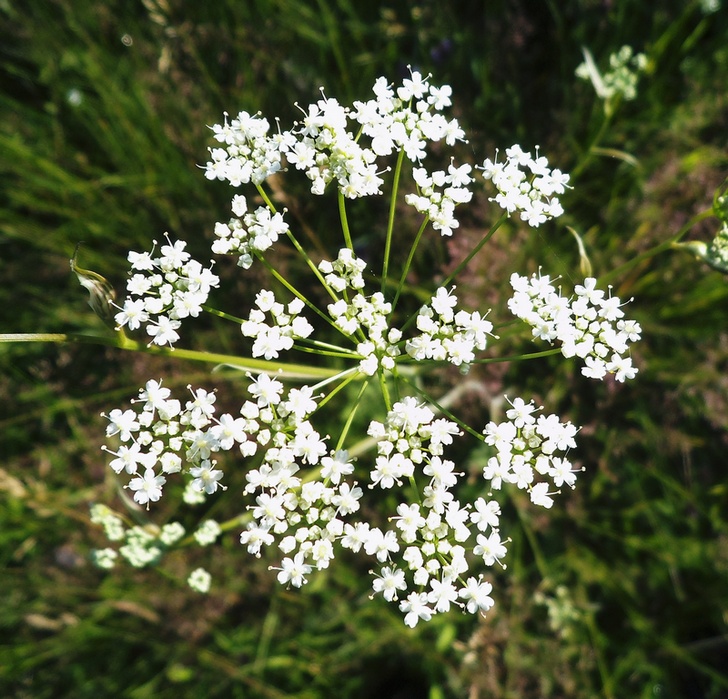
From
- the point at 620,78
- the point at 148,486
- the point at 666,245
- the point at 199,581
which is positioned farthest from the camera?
the point at 620,78

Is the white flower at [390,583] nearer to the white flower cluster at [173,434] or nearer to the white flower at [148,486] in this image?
the white flower cluster at [173,434]


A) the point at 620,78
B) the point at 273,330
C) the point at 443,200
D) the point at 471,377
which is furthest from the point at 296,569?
the point at 620,78

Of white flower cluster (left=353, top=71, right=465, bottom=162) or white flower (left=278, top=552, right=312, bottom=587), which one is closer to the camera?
white flower (left=278, top=552, right=312, bottom=587)

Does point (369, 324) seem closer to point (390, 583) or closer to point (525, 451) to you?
point (525, 451)

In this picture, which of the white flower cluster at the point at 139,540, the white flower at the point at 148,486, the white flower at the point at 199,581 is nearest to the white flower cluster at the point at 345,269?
the white flower at the point at 148,486

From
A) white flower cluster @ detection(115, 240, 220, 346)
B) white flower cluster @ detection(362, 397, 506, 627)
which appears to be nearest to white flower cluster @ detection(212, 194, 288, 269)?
white flower cluster @ detection(115, 240, 220, 346)

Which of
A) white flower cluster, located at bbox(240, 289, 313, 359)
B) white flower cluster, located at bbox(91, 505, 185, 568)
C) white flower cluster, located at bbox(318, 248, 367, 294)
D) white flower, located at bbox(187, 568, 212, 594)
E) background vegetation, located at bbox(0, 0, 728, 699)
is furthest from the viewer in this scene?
background vegetation, located at bbox(0, 0, 728, 699)

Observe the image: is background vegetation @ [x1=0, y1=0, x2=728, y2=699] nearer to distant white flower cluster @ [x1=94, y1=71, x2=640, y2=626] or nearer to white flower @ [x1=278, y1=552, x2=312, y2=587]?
distant white flower cluster @ [x1=94, y1=71, x2=640, y2=626]

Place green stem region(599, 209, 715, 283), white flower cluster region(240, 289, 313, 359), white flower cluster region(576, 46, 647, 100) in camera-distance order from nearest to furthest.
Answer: white flower cluster region(240, 289, 313, 359) < green stem region(599, 209, 715, 283) < white flower cluster region(576, 46, 647, 100)

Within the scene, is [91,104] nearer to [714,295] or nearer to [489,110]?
[489,110]
